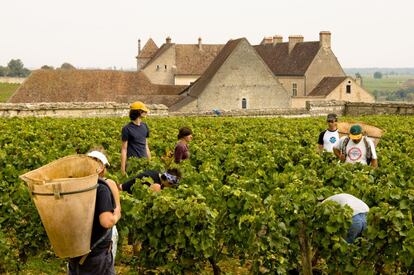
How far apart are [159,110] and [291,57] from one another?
Answer: 41332 millimetres

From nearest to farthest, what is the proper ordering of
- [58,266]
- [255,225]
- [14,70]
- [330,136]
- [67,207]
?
[67,207] < [255,225] < [58,266] < [330,136] < [14,70]

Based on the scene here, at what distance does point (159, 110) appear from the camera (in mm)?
30016

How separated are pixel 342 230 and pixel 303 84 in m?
60.1

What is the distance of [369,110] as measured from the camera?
33.6 metres

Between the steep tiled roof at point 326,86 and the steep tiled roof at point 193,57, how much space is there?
17858mm

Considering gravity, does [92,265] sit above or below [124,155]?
below

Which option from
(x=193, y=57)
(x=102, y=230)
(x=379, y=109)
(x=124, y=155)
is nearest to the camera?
(x=102, y=230)

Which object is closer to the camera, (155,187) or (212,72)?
(155,187)

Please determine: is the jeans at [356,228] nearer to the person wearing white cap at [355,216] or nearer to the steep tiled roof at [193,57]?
the person wearing white cap at [355,216]

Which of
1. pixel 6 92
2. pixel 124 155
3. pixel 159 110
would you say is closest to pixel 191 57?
pixel 6 92

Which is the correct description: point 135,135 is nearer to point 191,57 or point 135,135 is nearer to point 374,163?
point 374,163

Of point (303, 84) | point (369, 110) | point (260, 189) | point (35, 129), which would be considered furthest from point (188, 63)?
point (260, 189)

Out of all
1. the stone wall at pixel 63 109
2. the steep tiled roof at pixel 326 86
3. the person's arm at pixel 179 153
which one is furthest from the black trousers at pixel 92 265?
the steep tiled roof at pixel 326 86

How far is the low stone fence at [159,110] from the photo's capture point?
25.6m
